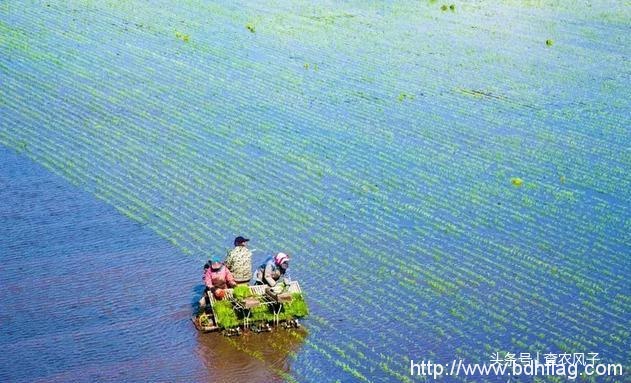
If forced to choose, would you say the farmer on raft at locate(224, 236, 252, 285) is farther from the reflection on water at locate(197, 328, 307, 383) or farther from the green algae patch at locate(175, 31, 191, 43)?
the green algae patch at locate(175, 31, 191, 43)

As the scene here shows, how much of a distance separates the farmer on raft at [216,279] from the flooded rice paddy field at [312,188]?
51cm

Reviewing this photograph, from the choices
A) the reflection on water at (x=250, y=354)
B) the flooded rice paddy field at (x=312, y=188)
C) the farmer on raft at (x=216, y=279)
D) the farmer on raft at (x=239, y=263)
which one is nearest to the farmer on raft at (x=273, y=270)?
the farmer on raft at (x=239, y=263)

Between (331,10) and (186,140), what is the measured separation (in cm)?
1241

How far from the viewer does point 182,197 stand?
47.5ft

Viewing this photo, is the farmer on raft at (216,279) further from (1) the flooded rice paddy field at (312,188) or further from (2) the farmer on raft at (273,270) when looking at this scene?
(1) the flooded rice paddy field at (312,188)

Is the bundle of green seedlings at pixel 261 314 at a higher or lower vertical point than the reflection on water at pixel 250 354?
higher

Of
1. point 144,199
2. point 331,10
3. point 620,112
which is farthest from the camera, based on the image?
point 331,10

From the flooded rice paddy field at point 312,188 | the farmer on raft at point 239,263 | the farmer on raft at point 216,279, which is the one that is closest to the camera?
the farmer on raft at point 216,279

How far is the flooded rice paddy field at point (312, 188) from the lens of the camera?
10594 mm

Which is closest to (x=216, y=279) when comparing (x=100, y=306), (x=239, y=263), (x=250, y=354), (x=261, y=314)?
(x=239, y=263)

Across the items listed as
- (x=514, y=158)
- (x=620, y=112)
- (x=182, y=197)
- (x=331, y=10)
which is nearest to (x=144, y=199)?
(x=182, y=197)

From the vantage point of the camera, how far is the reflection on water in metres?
9.74

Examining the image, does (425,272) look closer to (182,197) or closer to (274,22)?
(182,197)

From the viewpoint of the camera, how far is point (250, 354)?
32.9 ft
